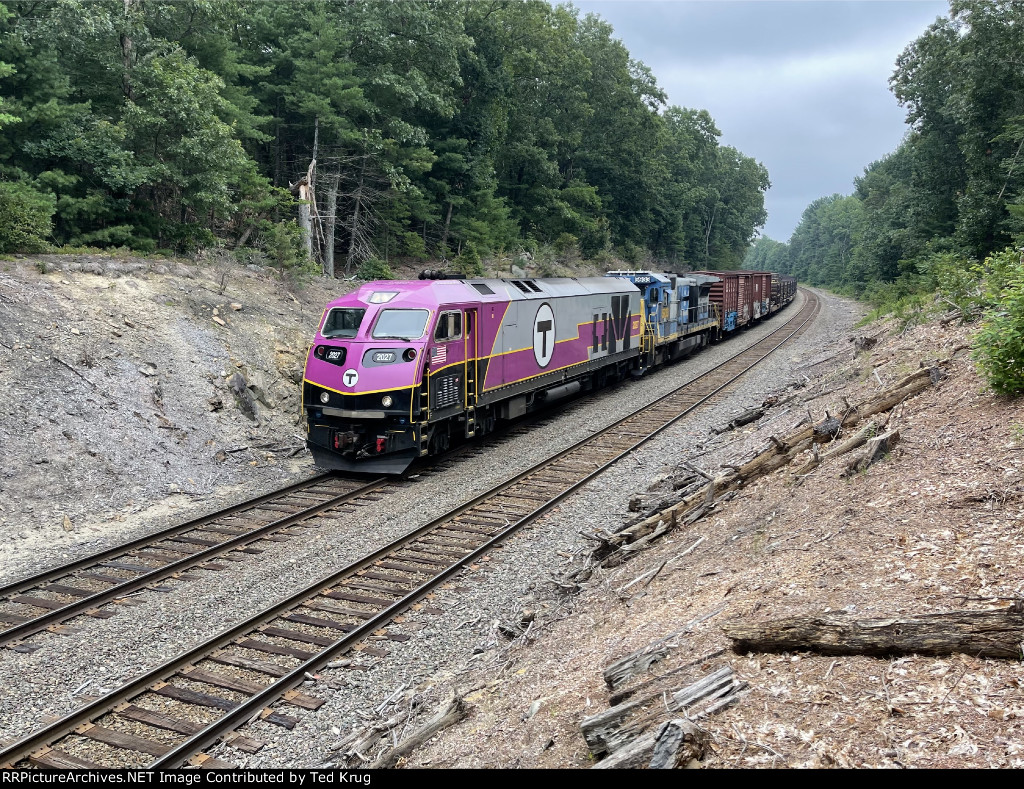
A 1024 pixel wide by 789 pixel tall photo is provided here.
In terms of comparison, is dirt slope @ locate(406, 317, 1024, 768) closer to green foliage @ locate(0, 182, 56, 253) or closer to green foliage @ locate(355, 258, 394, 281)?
green foliage @ locate(0, 182, 56, 253)

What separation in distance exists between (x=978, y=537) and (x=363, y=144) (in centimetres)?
2840

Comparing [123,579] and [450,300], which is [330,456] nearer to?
[450,300]

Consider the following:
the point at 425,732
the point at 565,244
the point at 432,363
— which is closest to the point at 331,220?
the point at 432,363

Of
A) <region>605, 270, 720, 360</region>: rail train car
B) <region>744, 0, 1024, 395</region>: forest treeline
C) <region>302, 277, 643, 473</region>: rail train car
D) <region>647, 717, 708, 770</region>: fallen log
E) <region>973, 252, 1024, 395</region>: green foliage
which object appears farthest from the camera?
<region>605, 270, 720, 360</region>: rail train car

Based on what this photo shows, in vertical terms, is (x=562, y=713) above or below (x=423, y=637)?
above

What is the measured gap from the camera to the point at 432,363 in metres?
14.6

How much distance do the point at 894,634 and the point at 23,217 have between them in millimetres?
20127

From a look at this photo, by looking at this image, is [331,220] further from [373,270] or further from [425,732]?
[425,732]

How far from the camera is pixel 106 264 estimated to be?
62.8ft

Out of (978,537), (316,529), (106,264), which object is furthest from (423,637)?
(106,264)

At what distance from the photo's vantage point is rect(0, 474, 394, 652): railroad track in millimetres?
8930

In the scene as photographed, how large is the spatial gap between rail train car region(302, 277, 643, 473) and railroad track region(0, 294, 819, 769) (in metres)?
2.47

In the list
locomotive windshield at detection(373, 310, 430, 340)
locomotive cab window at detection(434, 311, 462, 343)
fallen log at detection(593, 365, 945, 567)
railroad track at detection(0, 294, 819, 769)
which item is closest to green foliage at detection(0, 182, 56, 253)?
locomotive windshield at detection(373, 310, 430, 340)

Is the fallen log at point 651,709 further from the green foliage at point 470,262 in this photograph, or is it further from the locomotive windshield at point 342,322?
the green foliage at point 470,262
